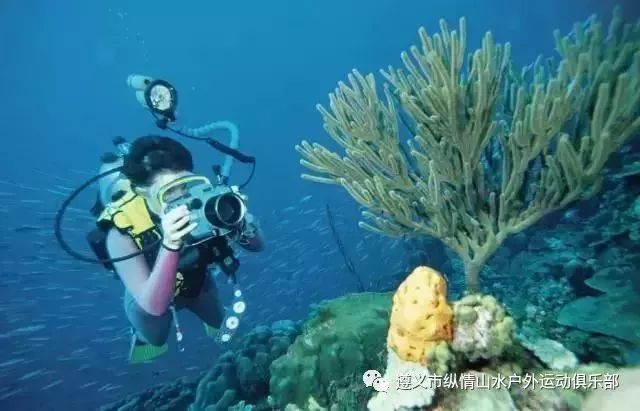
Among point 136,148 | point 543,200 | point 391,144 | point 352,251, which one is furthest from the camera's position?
point 352,251

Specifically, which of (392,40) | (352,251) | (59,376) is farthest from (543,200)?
(392,40)

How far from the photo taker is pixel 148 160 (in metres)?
4.01

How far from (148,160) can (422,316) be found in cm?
301

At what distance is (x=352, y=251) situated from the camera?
1941cm

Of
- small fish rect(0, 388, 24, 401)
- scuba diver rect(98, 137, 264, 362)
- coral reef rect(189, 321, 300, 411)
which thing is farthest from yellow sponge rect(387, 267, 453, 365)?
small fish rect(0, 388, 24, 401)

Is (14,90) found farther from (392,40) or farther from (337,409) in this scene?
(337,409)

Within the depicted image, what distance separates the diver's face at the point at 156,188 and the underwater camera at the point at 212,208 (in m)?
0.46

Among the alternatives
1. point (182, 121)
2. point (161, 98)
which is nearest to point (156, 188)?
point (161, 98)

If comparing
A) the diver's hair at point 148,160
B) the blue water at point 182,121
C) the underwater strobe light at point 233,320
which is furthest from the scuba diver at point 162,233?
the blue water at point 182,121

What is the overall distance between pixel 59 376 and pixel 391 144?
16972mm

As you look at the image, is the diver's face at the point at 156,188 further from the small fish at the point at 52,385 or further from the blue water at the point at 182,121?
the small fish at the point at 52,385

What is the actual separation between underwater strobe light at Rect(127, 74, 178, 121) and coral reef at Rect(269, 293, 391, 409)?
2.74m

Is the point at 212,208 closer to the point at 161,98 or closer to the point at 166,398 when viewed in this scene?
the point at 161,98

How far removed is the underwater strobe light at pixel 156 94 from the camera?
4.44m
